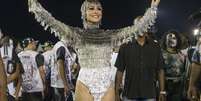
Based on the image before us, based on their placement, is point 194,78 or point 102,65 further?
point 194,78

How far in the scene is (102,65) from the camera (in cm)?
752

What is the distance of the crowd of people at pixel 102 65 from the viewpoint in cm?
750

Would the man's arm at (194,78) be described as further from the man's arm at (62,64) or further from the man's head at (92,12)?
the man's arm at (62,64)

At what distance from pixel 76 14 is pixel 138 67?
1362 cm

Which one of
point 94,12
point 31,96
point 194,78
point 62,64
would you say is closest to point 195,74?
point 194,78

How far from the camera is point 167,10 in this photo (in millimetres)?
23844

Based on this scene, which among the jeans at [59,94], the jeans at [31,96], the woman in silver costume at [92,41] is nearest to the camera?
the woman in silver costume at [92,41]

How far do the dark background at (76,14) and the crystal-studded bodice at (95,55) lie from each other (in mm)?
14791

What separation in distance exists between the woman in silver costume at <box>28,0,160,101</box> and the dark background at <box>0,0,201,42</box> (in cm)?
1477

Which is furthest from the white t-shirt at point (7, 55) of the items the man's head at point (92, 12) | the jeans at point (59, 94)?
the man's head at point (92, 12)

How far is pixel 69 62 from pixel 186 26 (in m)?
12.3

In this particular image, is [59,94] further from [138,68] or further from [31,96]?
[138,68]

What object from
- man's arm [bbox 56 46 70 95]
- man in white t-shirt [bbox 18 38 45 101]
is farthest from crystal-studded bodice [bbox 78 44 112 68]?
man in white t-shirt [bbox 18 38 45 101]

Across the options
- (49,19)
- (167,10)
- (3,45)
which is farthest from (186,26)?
(49,19)
